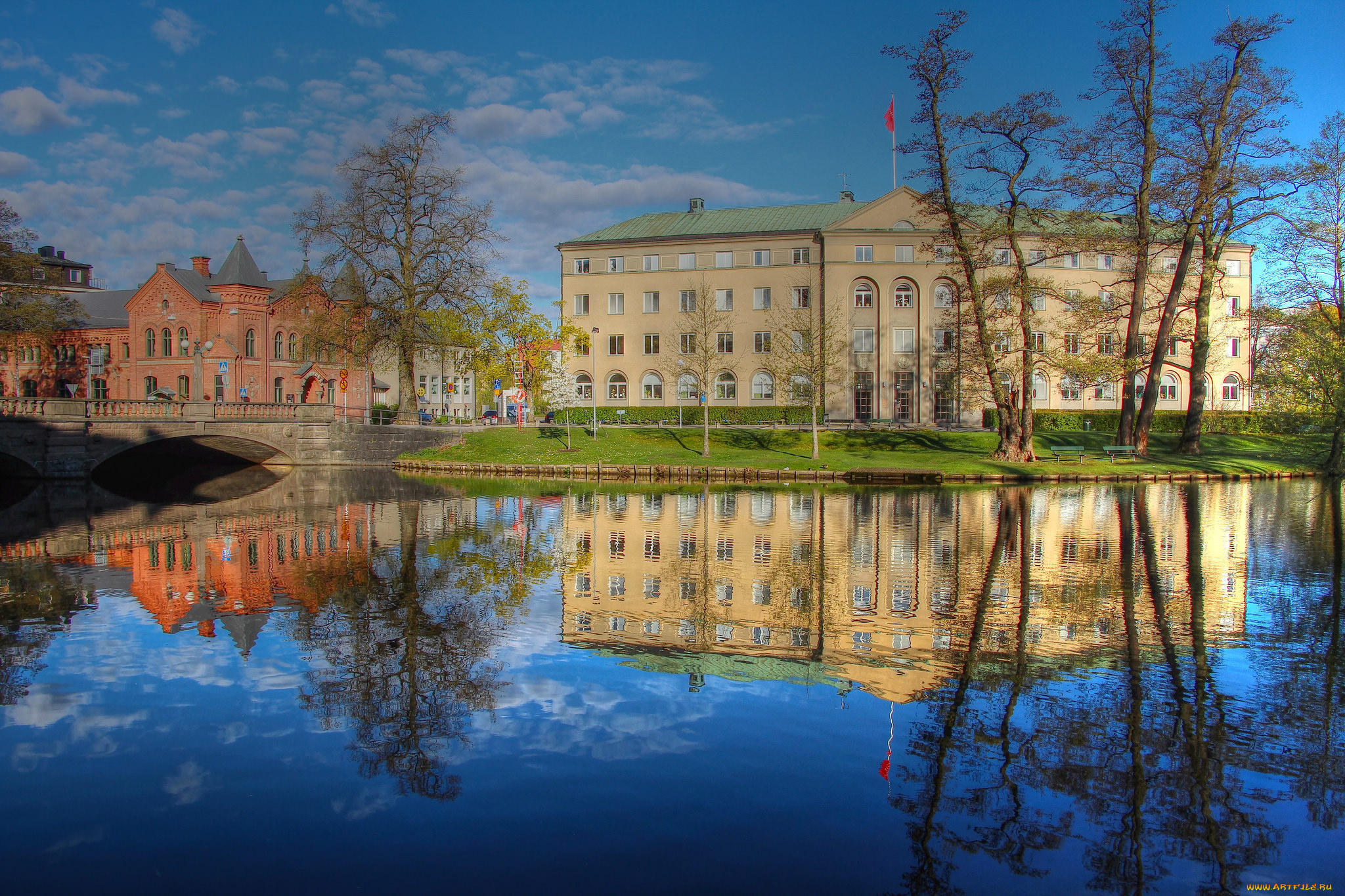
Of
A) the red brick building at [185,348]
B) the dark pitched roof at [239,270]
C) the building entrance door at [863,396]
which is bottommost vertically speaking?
the building entrance door at [863,396]

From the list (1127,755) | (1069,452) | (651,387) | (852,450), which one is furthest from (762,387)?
(1127,755)

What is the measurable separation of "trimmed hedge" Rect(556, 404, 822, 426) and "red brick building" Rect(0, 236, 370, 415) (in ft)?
61.6

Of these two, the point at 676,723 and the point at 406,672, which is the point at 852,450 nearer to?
the point at 406,672

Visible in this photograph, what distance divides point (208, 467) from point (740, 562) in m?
44.0

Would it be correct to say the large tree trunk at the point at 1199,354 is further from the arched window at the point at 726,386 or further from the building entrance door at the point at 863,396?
the arched window at the point at 726,386

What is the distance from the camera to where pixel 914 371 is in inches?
2539

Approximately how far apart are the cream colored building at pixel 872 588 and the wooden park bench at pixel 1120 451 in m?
15.5

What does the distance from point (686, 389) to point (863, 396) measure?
13.7 meters

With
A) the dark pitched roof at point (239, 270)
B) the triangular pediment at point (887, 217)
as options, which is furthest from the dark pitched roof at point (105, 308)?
the triangular pediment at point (887, 217)

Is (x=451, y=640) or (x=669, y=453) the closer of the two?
(x=451, y=640)

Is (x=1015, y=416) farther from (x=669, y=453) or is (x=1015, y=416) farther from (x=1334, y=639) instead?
(x=1334, y=639)

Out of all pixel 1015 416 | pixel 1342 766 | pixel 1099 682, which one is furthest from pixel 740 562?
pixel 1015 416

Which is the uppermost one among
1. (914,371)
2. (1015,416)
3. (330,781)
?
(914,371)

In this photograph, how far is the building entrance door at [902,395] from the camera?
64688 millimetres
